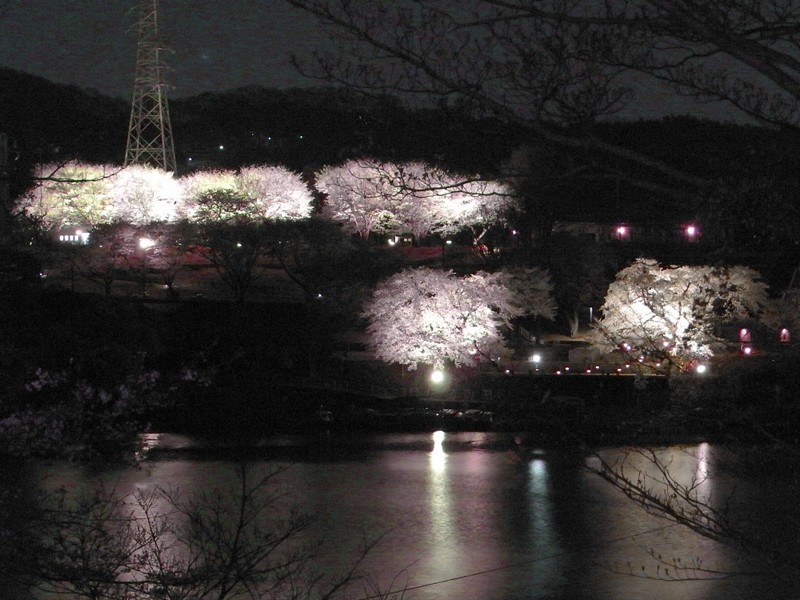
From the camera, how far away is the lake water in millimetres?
8406

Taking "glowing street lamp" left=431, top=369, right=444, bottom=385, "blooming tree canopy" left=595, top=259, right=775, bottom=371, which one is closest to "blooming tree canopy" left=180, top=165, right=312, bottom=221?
"glowing street lamp" left=431, top=369, right=444, bottom=385

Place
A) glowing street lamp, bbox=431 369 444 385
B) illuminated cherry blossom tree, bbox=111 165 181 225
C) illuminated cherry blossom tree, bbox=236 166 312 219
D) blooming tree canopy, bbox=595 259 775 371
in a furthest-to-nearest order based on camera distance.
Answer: illuminated cherry blossom tree, bbox=236 166 312 219 < illuminated cherry blossom tree, bbox=111 165 181 225 < glowing street lamp, bbox=431 369 444 385 < blooming tree canopy, bbox=595 259 775 371

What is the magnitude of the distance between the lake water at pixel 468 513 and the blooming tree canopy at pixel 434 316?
2666 millimetres

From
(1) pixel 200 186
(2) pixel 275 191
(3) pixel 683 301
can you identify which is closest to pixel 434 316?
(3) pixel 683 301

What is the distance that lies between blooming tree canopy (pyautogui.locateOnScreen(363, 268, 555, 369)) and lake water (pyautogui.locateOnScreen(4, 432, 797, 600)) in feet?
8.75

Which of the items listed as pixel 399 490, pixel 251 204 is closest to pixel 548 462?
pixel 399 490

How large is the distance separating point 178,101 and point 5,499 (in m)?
54.5

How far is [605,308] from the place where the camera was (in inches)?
793

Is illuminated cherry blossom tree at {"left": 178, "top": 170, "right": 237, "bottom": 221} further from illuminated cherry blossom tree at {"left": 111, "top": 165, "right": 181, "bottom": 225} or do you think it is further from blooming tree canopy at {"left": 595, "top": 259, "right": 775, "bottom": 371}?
blooming tree canopy at {"left": 595, "top": 259, "right": 775, "bottom": 371}

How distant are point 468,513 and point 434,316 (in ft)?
29.3

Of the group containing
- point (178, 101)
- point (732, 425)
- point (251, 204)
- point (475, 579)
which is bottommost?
point (475, 579)

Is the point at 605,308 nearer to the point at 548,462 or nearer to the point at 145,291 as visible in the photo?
the point at 548,462

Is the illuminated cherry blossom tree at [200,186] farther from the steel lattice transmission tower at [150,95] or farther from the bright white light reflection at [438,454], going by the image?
the bright white light reflection at [438,454]

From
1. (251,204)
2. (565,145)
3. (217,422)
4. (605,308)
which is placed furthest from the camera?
(251,204)
